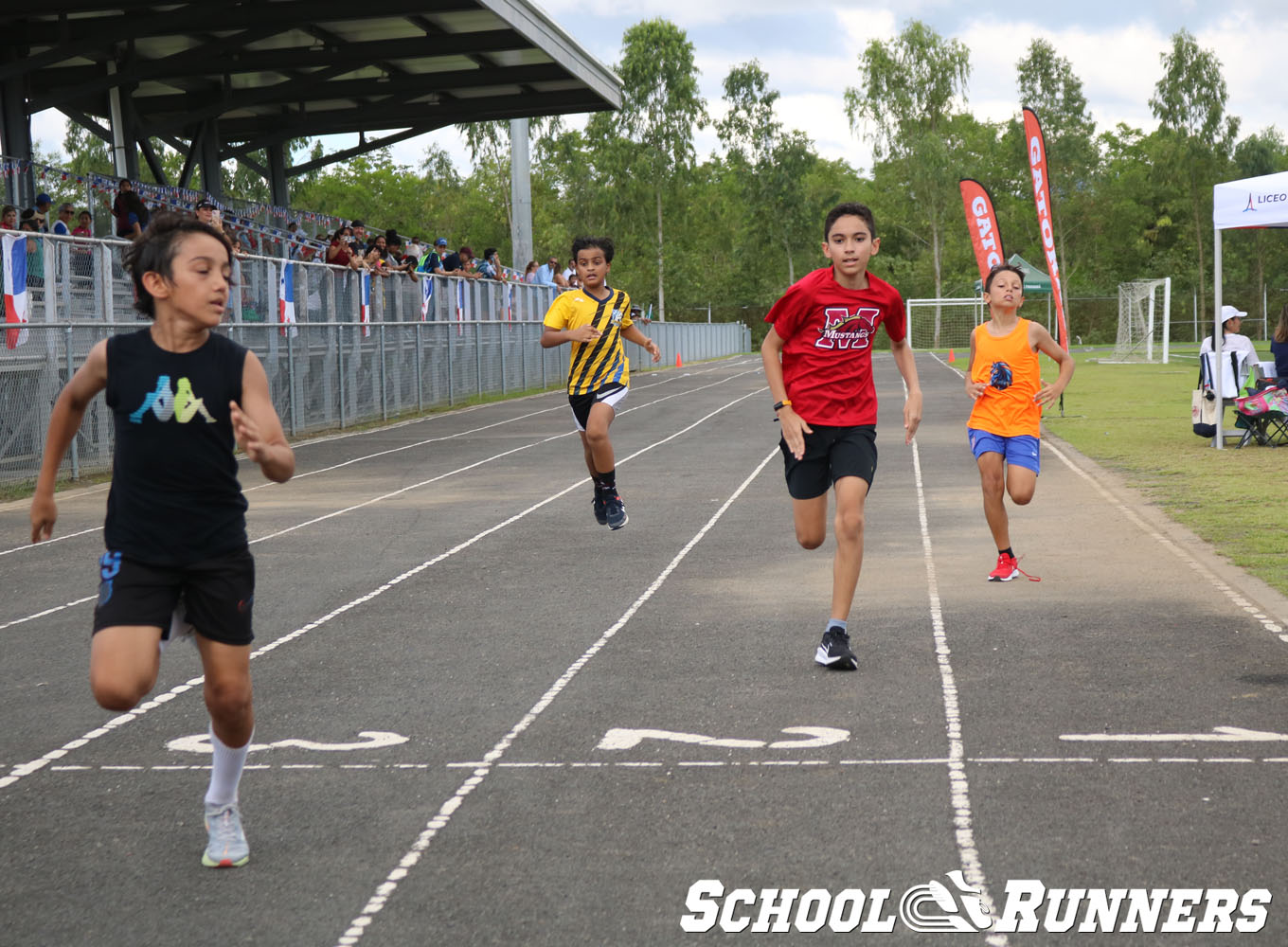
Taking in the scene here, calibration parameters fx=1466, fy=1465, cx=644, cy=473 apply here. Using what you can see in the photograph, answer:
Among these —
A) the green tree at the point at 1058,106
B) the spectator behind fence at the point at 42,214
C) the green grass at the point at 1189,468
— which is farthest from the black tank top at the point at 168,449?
the green tree at the point at 1058,106

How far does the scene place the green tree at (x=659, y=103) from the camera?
6800 centimetres

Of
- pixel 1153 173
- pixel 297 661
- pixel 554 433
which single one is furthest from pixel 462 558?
pixel 1153 173

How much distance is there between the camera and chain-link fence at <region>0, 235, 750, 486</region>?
14.7 meters

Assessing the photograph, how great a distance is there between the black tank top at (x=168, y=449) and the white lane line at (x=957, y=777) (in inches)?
87.2

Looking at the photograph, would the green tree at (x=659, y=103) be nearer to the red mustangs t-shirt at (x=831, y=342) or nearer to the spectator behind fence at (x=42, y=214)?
the spectator behind fence at (x=42, y=214)

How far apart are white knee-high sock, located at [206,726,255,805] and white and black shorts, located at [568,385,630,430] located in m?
5.62

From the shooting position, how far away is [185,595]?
13.2 ft

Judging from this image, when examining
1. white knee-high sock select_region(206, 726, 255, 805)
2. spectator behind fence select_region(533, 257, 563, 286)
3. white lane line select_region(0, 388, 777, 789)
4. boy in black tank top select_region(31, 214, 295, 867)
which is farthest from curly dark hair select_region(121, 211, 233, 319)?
spectator behind fence select_region(533, 257, 563, 286)

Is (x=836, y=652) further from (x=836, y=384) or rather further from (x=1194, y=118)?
(x=1194, y=118)

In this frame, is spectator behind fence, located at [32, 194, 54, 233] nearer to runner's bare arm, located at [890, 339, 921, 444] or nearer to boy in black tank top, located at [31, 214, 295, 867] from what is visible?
runner's bare arm, located at [890, 339, 921, 444]

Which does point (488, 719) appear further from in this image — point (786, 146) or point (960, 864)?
point (786, 146)

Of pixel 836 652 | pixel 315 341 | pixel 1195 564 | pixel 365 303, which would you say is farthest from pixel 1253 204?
pixel 365 303

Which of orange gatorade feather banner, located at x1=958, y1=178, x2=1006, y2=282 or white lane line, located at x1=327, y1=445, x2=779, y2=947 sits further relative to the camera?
orange gatorade feather banner, located at x1=958, y1=178, x2=1006, y2=282

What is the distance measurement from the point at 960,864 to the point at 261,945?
185 centimetres
